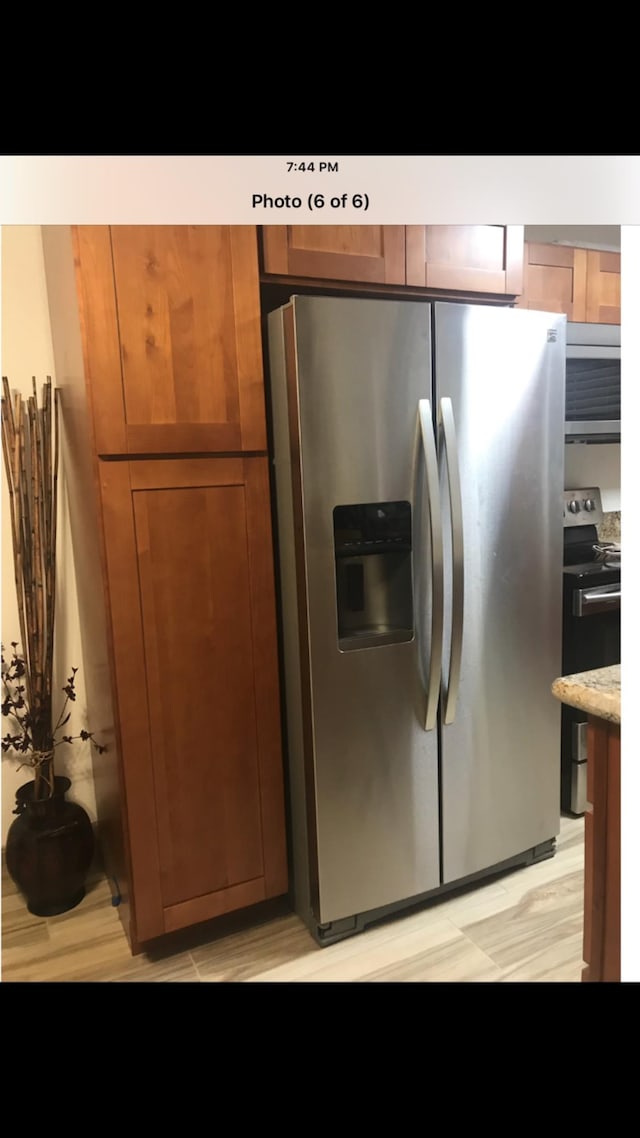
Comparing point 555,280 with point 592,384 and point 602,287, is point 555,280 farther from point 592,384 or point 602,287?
point 592,384

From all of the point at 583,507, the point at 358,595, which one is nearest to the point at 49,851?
the point at 358,595

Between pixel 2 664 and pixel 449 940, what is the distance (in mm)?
1255

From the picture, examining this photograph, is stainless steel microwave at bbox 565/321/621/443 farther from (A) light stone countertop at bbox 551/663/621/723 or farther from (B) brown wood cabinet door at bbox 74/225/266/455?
(A) light stone countertop at bbox 551/663/621/723

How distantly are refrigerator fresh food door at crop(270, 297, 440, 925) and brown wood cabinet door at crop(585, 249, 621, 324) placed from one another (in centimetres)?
94

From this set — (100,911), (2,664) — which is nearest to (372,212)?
(2,664)

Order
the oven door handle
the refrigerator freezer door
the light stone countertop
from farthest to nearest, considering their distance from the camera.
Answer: the oven door handle
the refrigerator freezer door
the light stone countertop

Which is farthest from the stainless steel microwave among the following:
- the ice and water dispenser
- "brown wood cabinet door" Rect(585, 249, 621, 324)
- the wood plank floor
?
the wood plank floor

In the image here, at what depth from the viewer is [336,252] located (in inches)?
58.2

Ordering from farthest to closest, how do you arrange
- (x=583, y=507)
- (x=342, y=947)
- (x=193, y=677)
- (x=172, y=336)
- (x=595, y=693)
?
(x=583, y=507), (x=342, y=947), (x=193, y=677), (x=172, y=336), (x=595, y=693)

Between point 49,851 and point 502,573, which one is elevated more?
point 502,573

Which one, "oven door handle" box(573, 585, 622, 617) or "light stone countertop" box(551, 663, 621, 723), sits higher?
"light stone countertop" box(551, 663, 621, 723)

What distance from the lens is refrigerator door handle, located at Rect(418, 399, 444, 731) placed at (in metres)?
1.45

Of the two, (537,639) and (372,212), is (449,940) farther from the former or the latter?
(372,212)

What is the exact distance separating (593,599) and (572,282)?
953mm
